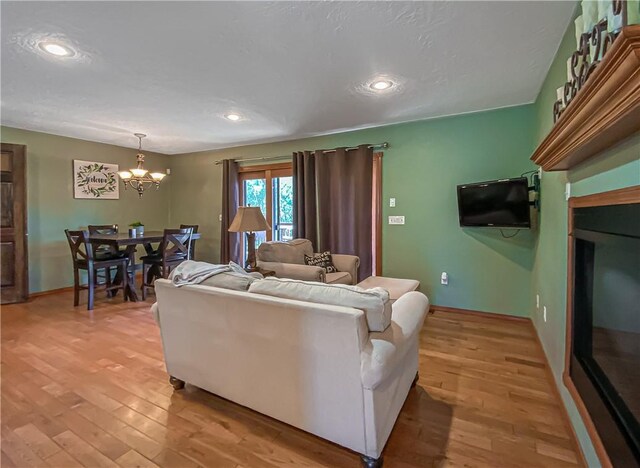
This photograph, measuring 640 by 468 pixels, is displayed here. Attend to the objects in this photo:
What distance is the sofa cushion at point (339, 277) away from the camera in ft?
11.7

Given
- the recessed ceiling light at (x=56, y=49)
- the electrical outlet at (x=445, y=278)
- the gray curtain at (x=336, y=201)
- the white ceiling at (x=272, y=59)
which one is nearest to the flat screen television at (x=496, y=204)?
the electrical outlet at (x=445, y=278)

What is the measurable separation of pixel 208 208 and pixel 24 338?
10.7 ft

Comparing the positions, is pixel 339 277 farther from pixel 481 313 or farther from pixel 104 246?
pixel 104 246

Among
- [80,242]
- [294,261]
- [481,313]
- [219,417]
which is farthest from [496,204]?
[80,242]

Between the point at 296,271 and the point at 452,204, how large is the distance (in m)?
2.03

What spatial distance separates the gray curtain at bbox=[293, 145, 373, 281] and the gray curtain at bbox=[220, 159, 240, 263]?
4.14ft

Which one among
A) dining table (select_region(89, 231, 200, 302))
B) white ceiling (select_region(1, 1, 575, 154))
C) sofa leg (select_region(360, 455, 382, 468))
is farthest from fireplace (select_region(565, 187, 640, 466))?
dining table (select_region(89, 231, 200, 302))

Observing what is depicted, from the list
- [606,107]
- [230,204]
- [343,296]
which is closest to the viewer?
[606,107]

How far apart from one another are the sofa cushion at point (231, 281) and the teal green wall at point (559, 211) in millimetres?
1750

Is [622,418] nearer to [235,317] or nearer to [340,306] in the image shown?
[340,306]

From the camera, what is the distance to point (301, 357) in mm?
1568

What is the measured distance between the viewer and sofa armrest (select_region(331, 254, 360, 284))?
3914 mm

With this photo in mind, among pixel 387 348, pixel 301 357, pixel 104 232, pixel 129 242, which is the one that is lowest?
pixel 301 357

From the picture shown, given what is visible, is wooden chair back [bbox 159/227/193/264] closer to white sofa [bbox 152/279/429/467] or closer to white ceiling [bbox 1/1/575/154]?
white ceiling [bbox 1/1/575/154]
